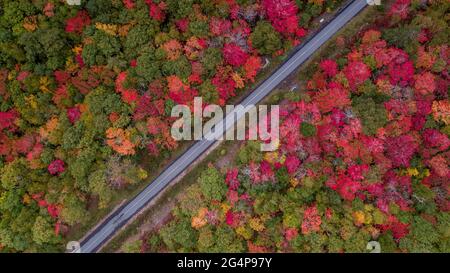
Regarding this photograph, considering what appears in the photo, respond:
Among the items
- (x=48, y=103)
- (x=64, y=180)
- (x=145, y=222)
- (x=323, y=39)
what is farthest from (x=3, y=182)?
(x=323, y=39)

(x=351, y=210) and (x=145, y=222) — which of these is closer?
(x=351, y=210)

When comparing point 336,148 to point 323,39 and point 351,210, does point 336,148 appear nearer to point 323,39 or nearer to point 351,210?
point 351,210

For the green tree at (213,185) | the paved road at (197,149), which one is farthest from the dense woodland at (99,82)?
the green tree at (213,185)

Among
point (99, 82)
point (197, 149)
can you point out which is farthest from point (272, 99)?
point (99, 82)

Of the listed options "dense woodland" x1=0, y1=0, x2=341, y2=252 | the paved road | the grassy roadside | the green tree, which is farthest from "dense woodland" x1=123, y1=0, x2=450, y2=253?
"dense woodland" x1=0, y1=0, x2=341, y2=252

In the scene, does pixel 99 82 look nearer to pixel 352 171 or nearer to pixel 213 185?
pixel 213 185

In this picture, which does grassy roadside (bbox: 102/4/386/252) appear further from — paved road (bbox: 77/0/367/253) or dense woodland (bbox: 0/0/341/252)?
dense woodland (bbox: 0/0/341/252)

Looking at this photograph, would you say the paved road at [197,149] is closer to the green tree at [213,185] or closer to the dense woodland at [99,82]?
the dense woodland at [99,82]
